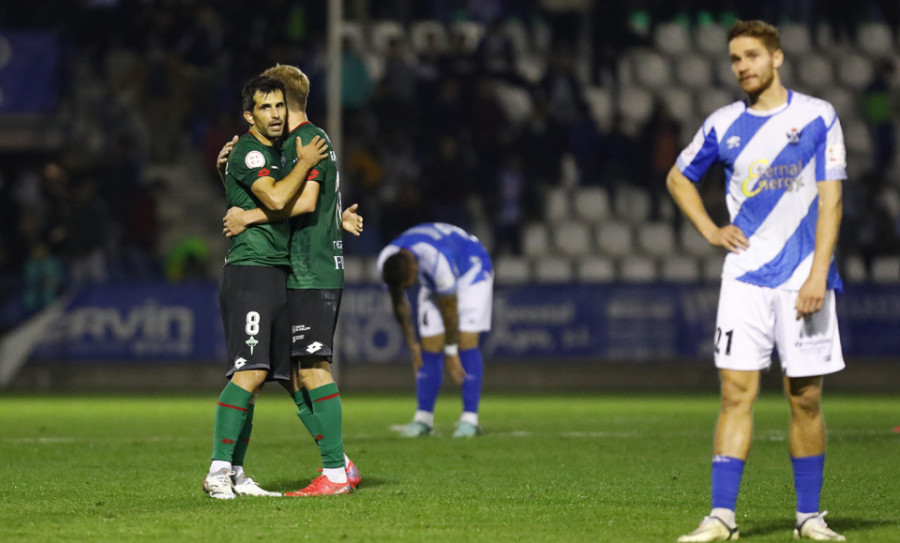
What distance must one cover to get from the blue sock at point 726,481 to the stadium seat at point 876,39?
925 inches

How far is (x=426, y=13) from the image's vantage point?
27.6 meters

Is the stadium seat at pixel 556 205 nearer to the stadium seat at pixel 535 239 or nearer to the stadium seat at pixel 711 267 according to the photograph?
the stadium seat at pixel 535 239

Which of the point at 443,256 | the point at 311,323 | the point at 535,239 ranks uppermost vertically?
the point at 535,239

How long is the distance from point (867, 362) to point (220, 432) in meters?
14.9

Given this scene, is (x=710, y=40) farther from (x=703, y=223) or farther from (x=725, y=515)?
(x=725, y=515)

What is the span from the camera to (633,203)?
24406mm

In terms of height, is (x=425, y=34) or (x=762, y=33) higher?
(x=425, y=34)

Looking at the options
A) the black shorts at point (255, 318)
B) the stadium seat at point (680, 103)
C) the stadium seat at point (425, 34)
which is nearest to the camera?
the black shorts at point (255, 318)

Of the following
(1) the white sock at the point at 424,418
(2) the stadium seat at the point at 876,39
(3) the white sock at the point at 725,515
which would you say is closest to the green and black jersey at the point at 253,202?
(3) the white sock at the point at 725,515

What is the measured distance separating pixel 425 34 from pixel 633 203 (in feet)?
17.5

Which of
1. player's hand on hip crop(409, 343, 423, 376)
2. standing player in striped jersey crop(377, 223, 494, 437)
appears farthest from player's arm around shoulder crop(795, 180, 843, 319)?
player's hand on hip crop(409, 343, 423, 376)

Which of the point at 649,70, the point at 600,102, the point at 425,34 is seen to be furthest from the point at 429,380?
the point at 649,70

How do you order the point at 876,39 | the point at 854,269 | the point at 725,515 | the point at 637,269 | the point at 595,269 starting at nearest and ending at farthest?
the point at 725,515 → the point at 854,269 → the point at 637,269 → the point at 595,269 → the point at 876,39

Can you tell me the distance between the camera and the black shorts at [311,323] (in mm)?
7727
